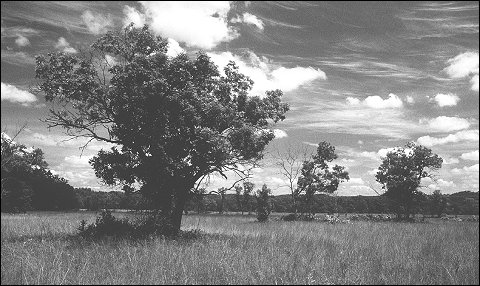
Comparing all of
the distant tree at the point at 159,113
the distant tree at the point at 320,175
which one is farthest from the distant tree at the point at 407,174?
the distant tree at the point at 159,113

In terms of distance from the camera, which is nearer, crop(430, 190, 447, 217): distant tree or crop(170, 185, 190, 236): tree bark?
crop(170, 185, 190, 236): tree bark

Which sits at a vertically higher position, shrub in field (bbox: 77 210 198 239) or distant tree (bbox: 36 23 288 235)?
distant tree (bbox: 36 23 288 235)

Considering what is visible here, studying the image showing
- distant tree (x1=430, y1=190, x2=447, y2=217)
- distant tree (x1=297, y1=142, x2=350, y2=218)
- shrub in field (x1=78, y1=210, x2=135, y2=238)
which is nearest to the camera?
shrub in field (x1=78, y1=210, x2=135, y2=238)

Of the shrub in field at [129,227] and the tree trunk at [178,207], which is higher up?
the tree trunk at [178,207]

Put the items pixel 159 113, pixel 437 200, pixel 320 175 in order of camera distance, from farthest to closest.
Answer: pixel 437 200, pixel 320 175, pixel 159 113

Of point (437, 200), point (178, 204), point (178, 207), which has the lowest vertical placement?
point (437, 200)

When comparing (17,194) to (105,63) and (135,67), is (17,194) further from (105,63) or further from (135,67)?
(135,67)

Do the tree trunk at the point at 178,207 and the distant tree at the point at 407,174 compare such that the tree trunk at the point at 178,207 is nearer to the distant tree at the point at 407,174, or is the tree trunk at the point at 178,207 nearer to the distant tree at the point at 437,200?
the distant tree at the point at 407,174

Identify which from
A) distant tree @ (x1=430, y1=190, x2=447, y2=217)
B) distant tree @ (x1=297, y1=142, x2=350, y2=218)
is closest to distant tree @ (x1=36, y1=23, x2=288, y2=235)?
distant tree @ (x1=297, y1=142, x2=350, y2=218)

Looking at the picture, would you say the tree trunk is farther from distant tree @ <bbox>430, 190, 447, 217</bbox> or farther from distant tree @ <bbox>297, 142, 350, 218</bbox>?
distant tree @ <bbox>430, 190, 447, 217</bbox>

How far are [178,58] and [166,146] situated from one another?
4017 millimetres

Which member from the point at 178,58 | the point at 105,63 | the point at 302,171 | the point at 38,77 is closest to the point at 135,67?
the point at 178,58

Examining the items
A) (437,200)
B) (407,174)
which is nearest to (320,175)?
(407,174)

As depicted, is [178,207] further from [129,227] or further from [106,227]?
[106,227]
